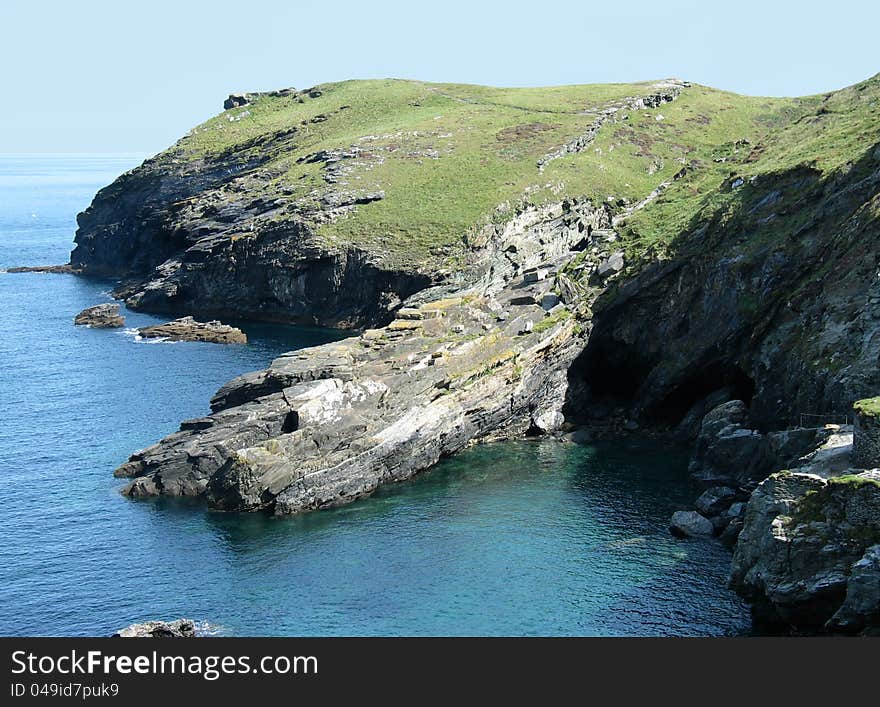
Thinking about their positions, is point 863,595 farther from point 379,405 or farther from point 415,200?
point 415,200

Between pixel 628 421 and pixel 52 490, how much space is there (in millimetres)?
56612

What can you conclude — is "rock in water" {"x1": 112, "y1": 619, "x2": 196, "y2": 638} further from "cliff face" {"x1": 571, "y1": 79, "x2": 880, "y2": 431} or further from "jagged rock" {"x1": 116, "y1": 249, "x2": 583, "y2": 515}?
"cliff face" {"x1": 571, "y1": 79, "x2": 880, "y2": 431}

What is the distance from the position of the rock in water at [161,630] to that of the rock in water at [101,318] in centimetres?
10962

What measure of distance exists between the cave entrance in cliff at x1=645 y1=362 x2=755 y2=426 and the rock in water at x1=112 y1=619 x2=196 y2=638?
5650cm

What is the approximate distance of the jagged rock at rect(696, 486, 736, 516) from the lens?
81.4 m

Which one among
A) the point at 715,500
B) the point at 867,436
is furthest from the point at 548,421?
the point at 867,436

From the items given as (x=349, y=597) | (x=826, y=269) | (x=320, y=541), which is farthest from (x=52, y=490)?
(x=826, y=269)

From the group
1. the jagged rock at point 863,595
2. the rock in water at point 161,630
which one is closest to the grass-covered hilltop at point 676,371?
the jagged rock at point 863,595

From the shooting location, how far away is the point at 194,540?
8081 cm

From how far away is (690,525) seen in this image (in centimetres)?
7875

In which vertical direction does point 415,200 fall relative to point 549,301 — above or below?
above

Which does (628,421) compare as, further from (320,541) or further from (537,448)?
(320,541)

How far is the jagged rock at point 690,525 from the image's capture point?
78.2 metres

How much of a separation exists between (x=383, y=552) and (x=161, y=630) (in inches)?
764
